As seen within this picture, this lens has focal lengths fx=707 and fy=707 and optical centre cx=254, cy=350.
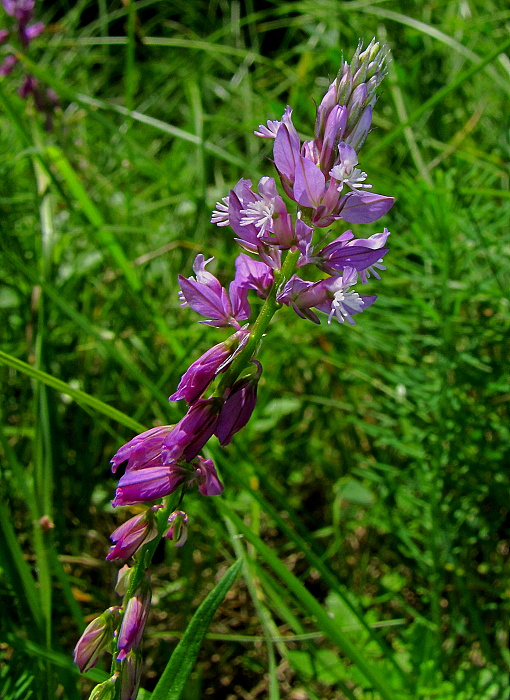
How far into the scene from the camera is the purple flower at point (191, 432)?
86 cm

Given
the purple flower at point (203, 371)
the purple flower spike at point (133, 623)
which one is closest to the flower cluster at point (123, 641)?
the purple flower spike at point (133, 623)

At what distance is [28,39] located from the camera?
2.96 metres

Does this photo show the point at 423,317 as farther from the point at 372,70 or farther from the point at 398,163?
the point at 372,70

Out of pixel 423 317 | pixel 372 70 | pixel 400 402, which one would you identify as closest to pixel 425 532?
pixel 400 402

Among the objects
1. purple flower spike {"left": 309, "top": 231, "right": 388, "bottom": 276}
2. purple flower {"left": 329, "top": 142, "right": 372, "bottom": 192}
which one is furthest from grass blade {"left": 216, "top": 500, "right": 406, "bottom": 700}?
purple flower {"left": 329, "top": 142, "right": 372, "bottom": 192}

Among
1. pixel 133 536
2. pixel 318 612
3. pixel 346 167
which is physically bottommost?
pixel 318 612

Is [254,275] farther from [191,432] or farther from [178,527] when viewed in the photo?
[178,527]

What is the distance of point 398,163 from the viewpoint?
2.87 meters

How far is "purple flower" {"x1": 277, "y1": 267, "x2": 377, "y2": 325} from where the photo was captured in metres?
0.85

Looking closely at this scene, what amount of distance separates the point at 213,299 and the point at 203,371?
0.11 m

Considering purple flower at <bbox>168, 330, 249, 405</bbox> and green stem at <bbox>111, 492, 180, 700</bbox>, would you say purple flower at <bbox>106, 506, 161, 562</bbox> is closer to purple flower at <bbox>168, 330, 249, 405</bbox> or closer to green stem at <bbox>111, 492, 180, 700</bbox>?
green stem at <bbox>111, 492, 180, 700</bbox>

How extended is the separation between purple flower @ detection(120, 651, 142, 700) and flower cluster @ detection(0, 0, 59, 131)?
2472 millimetres

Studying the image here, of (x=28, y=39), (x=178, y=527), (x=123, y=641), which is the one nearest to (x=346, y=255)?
(x=178, y=527)

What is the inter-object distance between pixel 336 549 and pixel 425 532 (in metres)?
0.26
